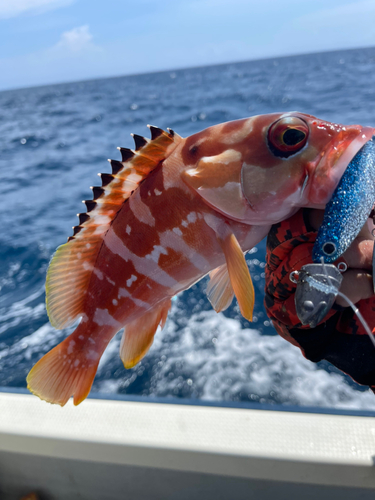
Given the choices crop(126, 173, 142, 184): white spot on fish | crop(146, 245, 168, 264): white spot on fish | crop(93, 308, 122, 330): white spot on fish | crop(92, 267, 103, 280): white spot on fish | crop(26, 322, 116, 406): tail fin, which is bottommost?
crop(26, 322, 116, 406): tail fin

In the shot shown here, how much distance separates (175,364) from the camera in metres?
3.61

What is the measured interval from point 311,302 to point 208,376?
2538mm

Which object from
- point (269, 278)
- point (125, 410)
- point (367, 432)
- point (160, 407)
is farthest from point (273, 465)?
point (269, 278)

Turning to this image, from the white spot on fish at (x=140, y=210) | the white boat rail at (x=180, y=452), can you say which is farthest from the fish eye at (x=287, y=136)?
the white boat rail at (x=180, y=452)

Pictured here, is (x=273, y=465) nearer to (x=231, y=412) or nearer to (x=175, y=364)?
(x=231, y=412)

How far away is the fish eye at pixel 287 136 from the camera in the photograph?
1103 millimetres

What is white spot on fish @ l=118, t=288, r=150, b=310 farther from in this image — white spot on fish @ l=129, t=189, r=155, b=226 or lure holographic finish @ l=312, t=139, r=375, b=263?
lure holographic finish @ l=312, t=139, r=375, b=263

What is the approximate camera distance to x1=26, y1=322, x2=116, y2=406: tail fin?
4.51 ft

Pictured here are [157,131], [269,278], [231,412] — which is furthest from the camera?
[231,412]

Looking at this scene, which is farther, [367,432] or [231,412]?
[231,412]

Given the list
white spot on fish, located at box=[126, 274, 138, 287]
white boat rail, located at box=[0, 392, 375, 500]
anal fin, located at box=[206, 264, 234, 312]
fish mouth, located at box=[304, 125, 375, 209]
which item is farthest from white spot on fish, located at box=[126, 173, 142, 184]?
white boat rail, located at box=[0, 392, 375, 500]

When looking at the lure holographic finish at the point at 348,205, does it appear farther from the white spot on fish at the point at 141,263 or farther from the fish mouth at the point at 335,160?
the white spot on fish at the point at 141,263

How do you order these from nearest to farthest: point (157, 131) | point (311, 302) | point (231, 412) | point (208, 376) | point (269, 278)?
point (311, 302) → point (157, 131) → point (269, 278) → point (231, 412) → point (208, 376)

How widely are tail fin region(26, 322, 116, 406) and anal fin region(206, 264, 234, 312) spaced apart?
1.31ft
